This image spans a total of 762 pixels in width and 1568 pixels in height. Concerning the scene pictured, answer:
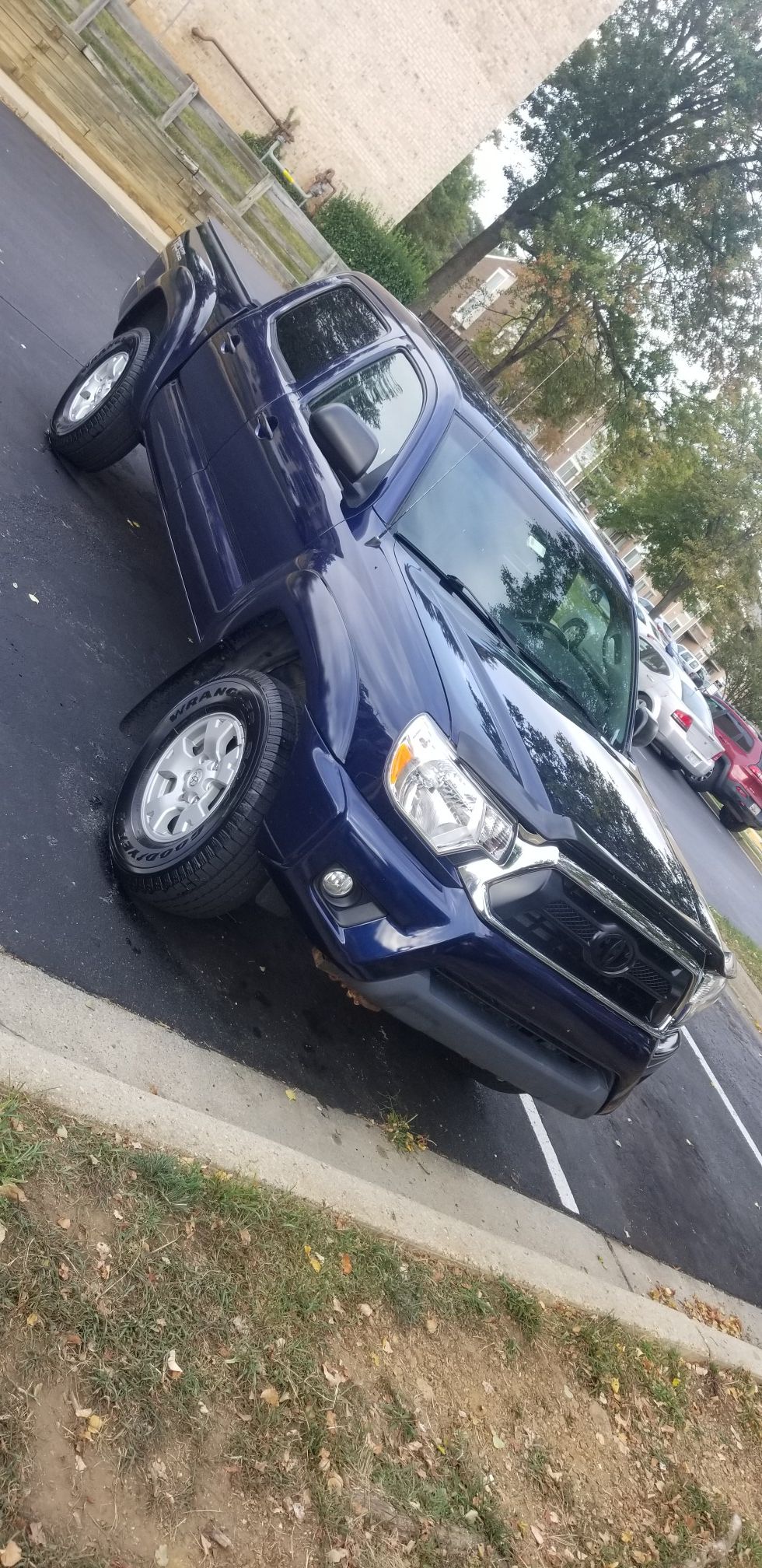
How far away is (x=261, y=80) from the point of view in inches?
950

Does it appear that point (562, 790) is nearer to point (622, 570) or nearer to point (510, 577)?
point (510, 577)

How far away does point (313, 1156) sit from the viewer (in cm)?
354

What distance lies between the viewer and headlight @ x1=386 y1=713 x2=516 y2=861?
135 inches

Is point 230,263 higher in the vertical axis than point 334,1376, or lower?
higher

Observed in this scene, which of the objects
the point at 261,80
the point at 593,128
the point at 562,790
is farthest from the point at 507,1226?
the point at 593,128

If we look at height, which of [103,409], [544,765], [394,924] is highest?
[544,765]

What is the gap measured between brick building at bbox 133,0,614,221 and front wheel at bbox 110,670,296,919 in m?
25.2

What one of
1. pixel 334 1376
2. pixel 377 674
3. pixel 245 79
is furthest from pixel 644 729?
pixel 245 79

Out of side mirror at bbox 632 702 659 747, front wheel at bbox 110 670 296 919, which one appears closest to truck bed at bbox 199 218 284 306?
front wheel at bbox 110 670 296 919

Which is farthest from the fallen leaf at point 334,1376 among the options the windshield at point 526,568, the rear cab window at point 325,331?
the rear cab window at point 325,331

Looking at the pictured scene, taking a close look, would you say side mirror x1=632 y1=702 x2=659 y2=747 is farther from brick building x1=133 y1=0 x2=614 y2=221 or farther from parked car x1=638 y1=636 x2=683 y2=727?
brick building x1=133 y1=0 x2=614 y2=221

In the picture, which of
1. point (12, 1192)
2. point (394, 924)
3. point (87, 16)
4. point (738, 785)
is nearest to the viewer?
point (12, 1192)

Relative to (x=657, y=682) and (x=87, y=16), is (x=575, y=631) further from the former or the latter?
(x=87, y=16)

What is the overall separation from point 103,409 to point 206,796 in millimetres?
2609
